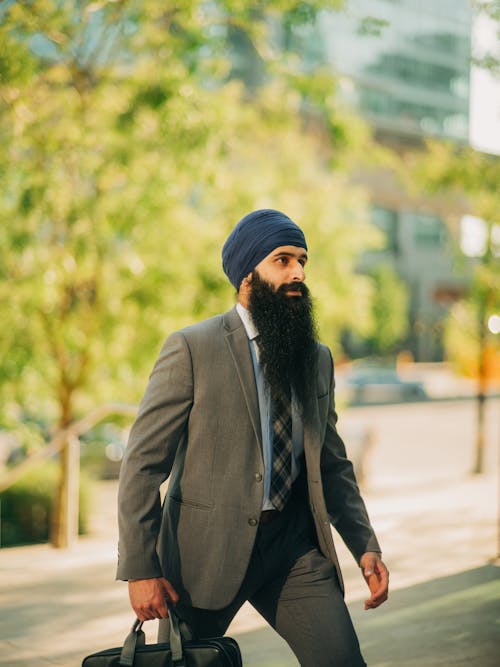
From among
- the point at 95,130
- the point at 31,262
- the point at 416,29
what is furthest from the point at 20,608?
the point at 416,29

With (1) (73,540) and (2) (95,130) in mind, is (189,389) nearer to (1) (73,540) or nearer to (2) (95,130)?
(1) (73,540)

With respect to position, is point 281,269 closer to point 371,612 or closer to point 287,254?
point 287,254

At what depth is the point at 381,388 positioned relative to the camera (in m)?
43.7

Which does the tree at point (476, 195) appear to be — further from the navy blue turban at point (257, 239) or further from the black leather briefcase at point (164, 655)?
the black leather briefcase at point (164, 655)

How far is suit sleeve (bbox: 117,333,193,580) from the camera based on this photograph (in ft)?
8.41

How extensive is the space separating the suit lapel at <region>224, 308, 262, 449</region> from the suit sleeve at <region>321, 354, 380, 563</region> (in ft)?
1.08

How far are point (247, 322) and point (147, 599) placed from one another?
0.83m

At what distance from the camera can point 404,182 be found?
14031 millimetres

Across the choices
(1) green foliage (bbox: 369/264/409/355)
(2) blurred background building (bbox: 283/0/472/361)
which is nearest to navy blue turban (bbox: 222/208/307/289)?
(1) green foliage (bbox: 369/264/409/355)

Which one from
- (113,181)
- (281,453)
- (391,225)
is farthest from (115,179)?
(391,225)

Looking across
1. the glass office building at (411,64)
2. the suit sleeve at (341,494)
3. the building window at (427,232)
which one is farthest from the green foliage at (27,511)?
the building window at (427,232)

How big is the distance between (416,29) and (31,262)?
245 feet

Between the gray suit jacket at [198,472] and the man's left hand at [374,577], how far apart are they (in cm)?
17

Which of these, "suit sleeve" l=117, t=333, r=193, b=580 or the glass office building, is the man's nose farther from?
the glass office building
